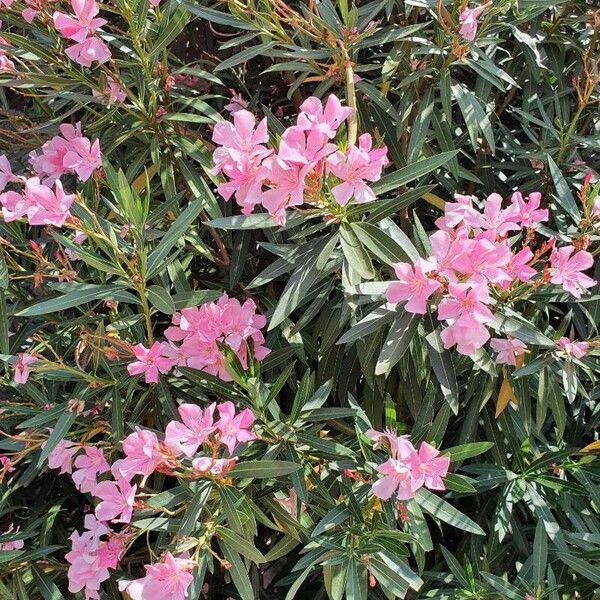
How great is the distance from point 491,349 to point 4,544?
1115mm

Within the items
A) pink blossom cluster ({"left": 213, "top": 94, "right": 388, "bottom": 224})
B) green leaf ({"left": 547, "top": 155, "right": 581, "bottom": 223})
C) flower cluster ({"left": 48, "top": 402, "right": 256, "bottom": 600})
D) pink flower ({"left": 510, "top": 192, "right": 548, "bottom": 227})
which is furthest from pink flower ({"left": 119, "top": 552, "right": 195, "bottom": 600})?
green leaf ({"left": 547, "top": 155, "right": 581, "bottom": 223})

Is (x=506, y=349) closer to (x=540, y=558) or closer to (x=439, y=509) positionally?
(x=439, y=509)

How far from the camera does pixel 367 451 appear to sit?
1474 mm

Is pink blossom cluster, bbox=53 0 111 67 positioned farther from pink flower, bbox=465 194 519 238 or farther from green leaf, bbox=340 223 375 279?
pink flower, bbox=465 194 519 238

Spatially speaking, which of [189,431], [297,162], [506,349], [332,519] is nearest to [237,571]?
[332,519]

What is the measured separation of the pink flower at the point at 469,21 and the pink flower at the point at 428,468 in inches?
29.7

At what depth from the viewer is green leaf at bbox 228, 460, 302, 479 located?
1.34m

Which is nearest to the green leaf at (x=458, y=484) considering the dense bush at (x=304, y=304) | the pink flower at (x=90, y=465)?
the dense bush at (x=304, y=304)

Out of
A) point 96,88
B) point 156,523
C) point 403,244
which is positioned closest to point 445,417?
point 403,244

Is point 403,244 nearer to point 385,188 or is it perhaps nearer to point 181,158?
point 385,188

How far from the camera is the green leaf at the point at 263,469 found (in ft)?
4.41

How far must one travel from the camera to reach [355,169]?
1.17 metres

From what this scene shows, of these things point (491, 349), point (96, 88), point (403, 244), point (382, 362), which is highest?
point (96, 88)

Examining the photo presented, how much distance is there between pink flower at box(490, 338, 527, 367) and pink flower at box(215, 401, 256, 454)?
0.48 m
